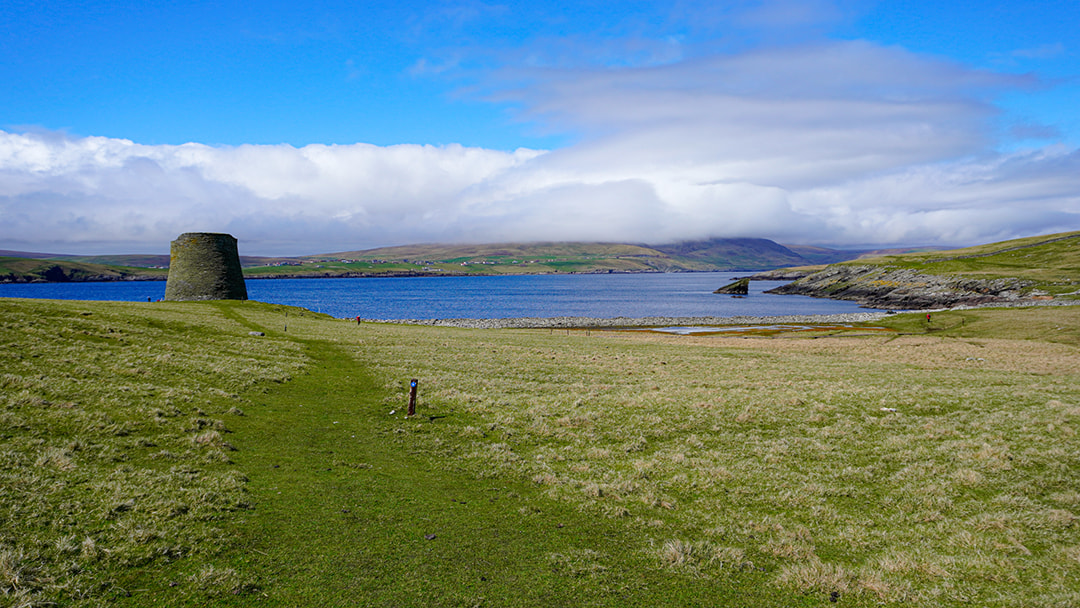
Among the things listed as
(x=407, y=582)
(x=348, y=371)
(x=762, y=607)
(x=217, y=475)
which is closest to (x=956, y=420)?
(x=762, y=607)

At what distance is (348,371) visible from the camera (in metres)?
28.8

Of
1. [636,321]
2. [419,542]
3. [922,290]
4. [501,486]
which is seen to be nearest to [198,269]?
[501,486]

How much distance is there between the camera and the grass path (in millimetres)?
9070

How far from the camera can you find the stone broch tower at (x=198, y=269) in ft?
217

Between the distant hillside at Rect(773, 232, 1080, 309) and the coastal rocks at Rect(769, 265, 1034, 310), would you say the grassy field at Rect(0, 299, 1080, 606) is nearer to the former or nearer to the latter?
the coastal rocks at Rect(769, 265, 1034, 310)

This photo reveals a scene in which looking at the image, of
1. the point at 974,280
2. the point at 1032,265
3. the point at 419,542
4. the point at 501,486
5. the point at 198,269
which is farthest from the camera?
the point at 1032,265

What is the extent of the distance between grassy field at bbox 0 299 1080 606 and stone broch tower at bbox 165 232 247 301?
134 ft

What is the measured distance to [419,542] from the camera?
10727 millimetres

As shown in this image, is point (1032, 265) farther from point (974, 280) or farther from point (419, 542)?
point (419, 542)

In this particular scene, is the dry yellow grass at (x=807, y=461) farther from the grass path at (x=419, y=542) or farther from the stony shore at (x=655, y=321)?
the stony shore at (x=655, y=321)

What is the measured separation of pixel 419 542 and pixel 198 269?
6956 centimetres

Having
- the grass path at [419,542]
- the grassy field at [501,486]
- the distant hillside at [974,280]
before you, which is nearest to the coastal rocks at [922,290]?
the distant hillside at [974,280]

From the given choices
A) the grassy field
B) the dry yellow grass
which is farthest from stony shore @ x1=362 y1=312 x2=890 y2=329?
the grassy field

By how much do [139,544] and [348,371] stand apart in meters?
19.7
